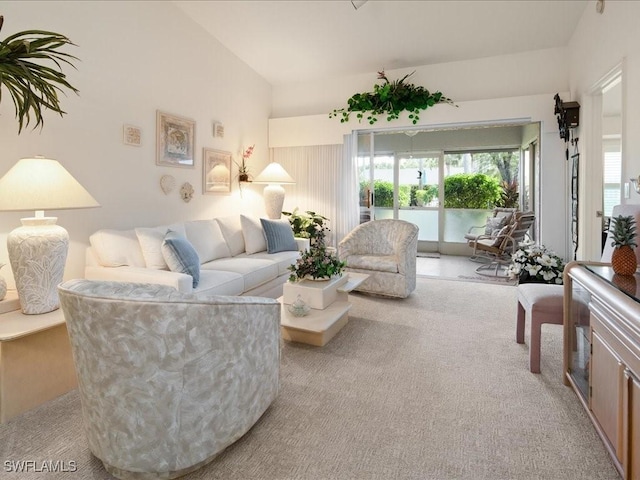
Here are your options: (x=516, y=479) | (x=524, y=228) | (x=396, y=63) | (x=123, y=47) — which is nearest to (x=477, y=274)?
(x=524, y=228)

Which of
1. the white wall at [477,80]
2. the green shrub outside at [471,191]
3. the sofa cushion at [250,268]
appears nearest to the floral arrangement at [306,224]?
the sofa cushion at [250,268]

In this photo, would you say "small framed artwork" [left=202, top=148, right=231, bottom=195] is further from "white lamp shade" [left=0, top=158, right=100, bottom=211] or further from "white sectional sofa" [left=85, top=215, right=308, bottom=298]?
"white lamp shade" [left=0, top=158, right=100, bottom=211]

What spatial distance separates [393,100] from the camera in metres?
5.22

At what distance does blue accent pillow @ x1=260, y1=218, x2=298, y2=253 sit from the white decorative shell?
109 centimetres

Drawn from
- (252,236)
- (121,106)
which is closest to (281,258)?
(252,236)

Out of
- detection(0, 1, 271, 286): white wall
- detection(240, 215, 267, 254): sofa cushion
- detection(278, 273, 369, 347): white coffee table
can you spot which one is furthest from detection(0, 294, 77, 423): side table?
detection(240, 215, 267, 254): sofa cushion

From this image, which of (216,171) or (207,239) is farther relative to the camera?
(216,171)

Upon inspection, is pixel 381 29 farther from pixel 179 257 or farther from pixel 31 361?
pixel 31 361

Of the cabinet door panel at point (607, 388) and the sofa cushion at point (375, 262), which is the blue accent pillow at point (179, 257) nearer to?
the sofa cushion at point (375, 262)

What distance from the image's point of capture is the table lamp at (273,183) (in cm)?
521

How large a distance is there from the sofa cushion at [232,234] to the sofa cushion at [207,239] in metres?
0.07

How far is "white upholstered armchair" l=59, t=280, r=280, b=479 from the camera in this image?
1347 millimetres

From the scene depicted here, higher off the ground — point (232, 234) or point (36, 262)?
point (232, 234)

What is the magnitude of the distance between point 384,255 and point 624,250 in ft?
9.25
